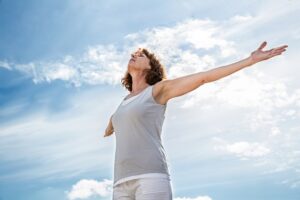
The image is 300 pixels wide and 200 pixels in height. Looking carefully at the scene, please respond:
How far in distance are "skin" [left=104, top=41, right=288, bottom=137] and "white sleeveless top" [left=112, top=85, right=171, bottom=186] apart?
129 millimetres

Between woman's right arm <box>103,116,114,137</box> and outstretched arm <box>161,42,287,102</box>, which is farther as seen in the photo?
woman's right arm <box>103,116,114,137</box>

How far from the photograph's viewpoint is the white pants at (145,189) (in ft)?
16.6

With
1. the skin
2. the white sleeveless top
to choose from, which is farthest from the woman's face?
the white sleeveless top

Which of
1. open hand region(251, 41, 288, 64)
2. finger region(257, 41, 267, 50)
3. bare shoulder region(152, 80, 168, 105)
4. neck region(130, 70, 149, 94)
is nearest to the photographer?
open hand region(251, 41, 288, 64)

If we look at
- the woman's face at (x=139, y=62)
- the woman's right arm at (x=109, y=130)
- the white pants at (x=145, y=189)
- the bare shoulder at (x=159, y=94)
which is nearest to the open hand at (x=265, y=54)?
the bare shoulder at (x=159, y=94)

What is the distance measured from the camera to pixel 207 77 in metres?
5.23

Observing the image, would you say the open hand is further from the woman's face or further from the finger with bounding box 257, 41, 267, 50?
the woman's face

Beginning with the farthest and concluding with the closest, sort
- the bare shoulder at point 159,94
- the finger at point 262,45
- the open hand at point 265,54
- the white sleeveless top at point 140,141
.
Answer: the bare shoulder at point 159,94 → the white sleeveless top at point 140,141 → the finger at point 262,45 → the open hand at point 265,54

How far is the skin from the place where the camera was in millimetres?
4996

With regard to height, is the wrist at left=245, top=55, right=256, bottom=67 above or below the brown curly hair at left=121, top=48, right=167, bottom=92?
below

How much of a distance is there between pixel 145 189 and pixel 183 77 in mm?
1148

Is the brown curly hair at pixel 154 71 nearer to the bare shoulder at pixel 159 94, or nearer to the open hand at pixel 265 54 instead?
the bare shoulder at pixel 159 94

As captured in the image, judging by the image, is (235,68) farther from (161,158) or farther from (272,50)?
(161,158)

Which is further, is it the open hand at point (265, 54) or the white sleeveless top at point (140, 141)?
the white sleeveless top at point (140, 141)
